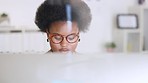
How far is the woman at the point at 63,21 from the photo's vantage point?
0.84 meters

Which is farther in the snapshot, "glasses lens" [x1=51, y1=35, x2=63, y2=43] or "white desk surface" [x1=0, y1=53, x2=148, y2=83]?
"glasses lens" [x1=51, y1=35, x2=63, y2=43]

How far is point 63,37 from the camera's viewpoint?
855 millimetres

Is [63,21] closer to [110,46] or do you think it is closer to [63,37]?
[63,37]

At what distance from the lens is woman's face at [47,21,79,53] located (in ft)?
2.80

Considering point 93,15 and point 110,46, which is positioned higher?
point 93,15

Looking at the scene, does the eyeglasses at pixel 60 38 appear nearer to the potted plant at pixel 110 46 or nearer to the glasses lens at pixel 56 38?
the glasses lens at pixel 56 38

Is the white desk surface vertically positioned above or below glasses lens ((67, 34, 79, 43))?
below

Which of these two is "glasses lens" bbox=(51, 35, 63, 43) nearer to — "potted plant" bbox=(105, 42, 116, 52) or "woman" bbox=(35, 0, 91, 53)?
"woman" bbox=(35, 0, 91, 53)

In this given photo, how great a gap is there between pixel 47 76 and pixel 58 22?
0.23m

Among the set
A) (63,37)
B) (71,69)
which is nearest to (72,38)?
(63,37)

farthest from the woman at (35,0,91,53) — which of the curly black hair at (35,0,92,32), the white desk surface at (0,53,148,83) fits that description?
the white desk surface at (0,53,148,83)

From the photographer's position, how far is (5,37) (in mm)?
837

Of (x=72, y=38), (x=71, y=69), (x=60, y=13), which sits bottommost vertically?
(x=71, y=69)

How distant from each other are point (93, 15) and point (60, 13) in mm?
139
